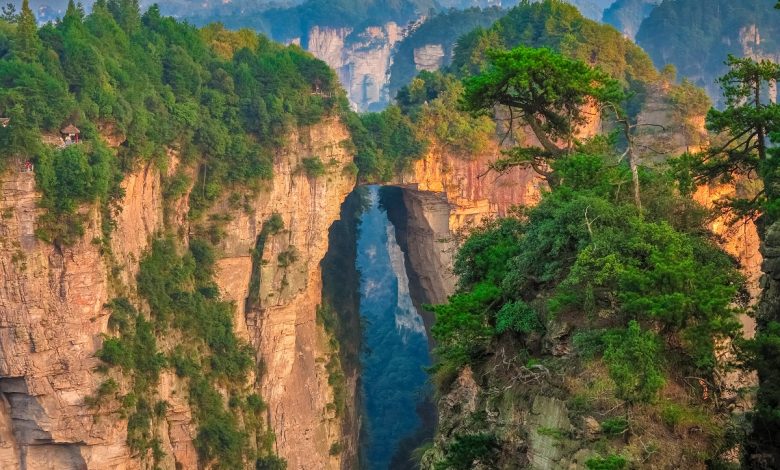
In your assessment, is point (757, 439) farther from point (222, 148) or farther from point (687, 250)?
point (222, 148)

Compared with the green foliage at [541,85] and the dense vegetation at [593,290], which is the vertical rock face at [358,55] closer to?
the green foliage at [541,85]

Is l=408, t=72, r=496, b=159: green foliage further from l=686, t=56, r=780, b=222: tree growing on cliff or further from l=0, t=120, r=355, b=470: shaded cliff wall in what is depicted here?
l=686, t=56, r=780, b=222: tree growing on cliff

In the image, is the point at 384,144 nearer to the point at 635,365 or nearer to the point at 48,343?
the point at 48,343

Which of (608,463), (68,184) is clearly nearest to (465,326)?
(608,463)

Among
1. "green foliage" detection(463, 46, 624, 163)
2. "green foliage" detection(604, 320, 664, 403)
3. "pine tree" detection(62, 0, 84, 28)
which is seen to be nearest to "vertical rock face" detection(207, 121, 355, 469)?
"pine tree" detection(62, 0, 84, 28)

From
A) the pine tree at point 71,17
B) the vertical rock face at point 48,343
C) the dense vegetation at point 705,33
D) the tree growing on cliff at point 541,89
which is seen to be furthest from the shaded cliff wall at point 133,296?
the dense vegetation at point 705,33

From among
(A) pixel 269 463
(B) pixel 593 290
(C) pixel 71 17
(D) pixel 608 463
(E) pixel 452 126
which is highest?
(C) pixel 71 17

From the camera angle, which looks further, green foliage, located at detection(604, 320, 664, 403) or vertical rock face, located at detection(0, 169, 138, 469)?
vertical rock face, located at detection(0, 169, 138, 469)
